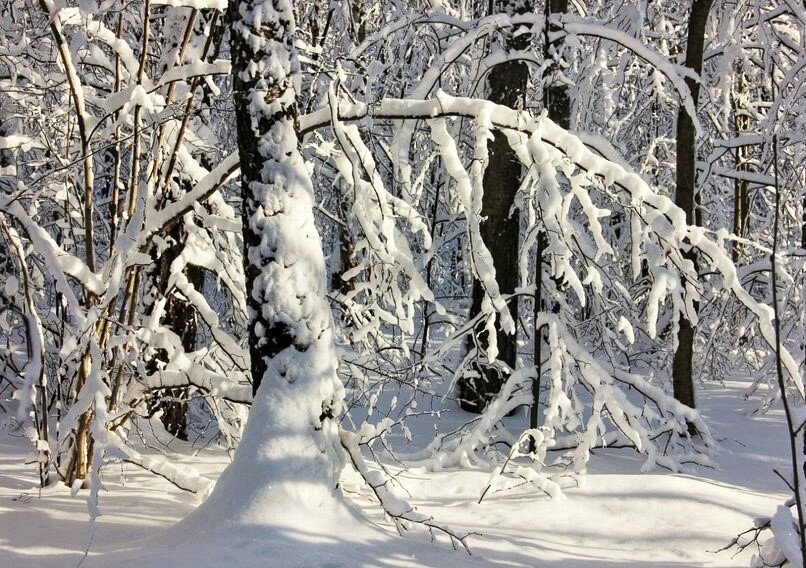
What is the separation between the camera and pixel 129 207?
4566 mm

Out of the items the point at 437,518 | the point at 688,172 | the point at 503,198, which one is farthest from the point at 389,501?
the point at 688,172

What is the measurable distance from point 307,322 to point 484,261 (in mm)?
921

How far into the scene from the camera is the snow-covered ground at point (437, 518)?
3.34m

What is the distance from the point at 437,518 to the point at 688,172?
387 centimetres

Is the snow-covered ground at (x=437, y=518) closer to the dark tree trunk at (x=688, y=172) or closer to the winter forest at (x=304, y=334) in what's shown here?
the winter forest at (x=304, y=334)

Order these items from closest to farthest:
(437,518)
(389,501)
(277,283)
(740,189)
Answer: (277,283) → (389,501) → (437,518) → (740,189)

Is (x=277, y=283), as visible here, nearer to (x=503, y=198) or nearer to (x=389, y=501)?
(x=389, y=501)

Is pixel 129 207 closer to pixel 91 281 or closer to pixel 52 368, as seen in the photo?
pixel 91 281

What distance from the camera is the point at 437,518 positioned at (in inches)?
171

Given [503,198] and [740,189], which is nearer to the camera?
[503,198]

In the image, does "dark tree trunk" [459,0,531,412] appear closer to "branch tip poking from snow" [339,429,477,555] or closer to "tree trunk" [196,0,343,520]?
"branch tip poking from snow" [339,429,477,555]

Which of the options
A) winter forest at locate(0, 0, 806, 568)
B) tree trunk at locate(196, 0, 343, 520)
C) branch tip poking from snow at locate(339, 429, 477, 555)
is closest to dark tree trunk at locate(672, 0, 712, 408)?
winter forest at locate(0, 0, 806, 568)

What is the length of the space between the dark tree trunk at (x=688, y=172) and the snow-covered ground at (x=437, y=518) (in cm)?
116

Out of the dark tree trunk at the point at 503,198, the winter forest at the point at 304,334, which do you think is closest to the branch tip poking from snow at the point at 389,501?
the winter forest at the point at 304,334
